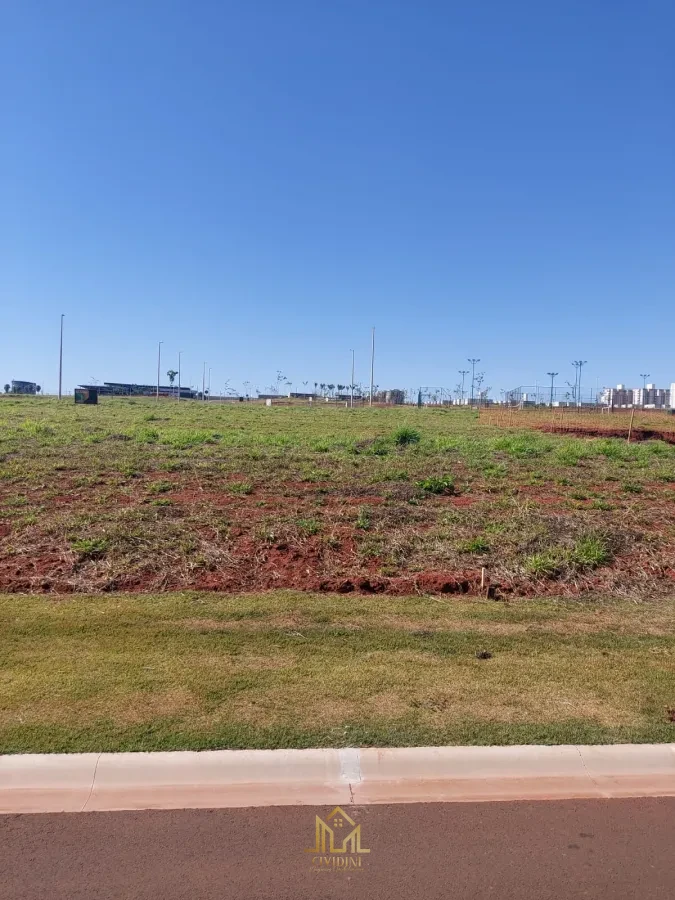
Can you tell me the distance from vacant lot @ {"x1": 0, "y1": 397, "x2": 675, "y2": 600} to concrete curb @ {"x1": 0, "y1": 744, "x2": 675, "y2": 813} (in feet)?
10.3

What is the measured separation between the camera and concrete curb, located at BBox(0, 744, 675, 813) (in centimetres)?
385

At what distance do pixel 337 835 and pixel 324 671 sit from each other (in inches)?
68.2

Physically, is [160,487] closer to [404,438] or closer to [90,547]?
[90,547]

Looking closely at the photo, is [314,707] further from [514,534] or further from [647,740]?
[514,534]

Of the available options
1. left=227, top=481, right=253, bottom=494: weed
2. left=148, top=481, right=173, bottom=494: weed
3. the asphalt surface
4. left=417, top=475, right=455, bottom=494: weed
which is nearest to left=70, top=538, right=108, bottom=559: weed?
left=148, top=481, right=173, bottom=494: weed

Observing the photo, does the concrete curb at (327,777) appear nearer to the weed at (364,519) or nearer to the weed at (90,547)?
the weed at (90,547)

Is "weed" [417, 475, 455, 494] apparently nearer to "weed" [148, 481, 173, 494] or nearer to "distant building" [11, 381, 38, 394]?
"weed" [148, 481, 173, 494]

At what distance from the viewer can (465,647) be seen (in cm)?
583

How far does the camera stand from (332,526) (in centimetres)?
922

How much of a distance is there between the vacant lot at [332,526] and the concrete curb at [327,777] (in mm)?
3151

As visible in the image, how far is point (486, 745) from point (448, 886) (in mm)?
1191

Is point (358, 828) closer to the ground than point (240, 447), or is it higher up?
closer to the ground

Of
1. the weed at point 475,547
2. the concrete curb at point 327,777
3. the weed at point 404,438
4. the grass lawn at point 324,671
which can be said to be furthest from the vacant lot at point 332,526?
the weed at point 404,438

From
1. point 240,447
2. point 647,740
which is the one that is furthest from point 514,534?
point 240,447
